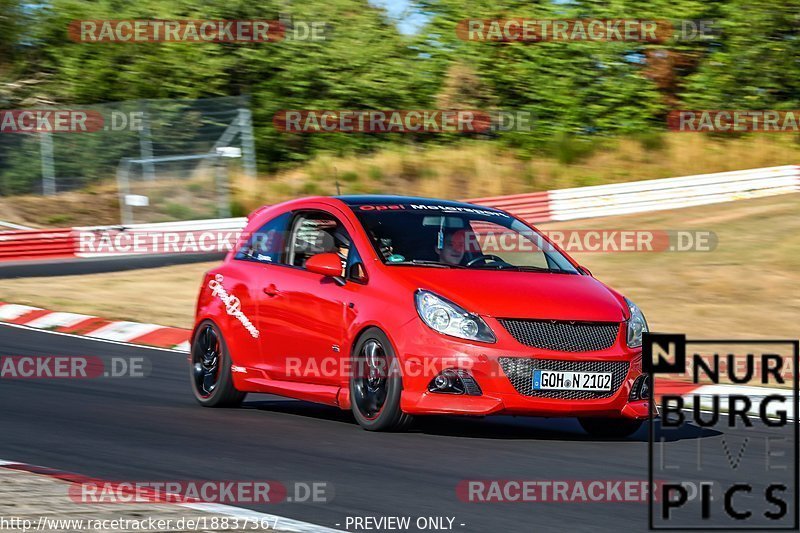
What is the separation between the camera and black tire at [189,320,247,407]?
9.74 metres

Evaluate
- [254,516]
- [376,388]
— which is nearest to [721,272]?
[376,388]

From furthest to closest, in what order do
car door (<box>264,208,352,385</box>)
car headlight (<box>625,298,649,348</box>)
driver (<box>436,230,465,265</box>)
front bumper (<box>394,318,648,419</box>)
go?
1. driver (<box>436,230,465,265</box>)
2. car door (<box>264,208,352,385</box>)
3. car headlight (<box>625,298,649,348</box>)
4. front bumper (<box>394,318,648,419</box>)

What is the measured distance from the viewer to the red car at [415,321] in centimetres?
797

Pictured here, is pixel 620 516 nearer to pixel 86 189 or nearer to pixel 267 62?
pixel 86 189

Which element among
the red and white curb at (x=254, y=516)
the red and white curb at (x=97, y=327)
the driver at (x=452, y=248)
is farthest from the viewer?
the red and white curb at (x=97, y=327)

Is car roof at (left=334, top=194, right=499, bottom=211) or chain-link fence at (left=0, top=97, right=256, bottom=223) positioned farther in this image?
chain-link fence at (left=0, top=97, right=256, bottom=223)

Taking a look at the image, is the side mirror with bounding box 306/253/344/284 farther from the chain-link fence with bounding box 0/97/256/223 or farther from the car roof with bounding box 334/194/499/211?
the chain-link fence with bounding box 0/97/256/223

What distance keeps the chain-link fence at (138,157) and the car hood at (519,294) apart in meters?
18.1

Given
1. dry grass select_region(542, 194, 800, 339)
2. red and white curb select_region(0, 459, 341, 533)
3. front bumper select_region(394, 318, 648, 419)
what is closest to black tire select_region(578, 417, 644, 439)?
front bumper select_region(394, 318, 648, 419)

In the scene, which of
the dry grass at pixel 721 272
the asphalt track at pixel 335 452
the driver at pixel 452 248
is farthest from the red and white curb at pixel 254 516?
Result: the dry grass at pixel 721 272

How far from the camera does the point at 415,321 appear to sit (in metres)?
8.03

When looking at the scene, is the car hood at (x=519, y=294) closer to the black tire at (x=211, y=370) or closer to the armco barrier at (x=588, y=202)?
the black tire at (x=211, y=370)

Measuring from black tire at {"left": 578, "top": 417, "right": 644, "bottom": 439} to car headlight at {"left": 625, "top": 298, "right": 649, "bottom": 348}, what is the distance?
0.59 m

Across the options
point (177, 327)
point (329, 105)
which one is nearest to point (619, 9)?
point (329, 105)
